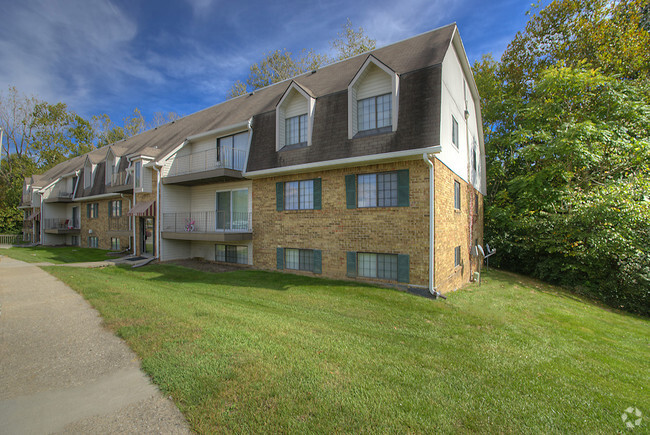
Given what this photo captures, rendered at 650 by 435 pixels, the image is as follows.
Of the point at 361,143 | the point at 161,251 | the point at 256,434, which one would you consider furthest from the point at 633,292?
the point at 161,251

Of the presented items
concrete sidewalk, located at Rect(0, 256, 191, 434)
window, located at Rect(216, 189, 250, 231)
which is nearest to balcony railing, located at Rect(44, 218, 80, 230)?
window, located at Rect(216, 189, 250, 231)

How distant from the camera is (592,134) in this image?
1409 centimetres

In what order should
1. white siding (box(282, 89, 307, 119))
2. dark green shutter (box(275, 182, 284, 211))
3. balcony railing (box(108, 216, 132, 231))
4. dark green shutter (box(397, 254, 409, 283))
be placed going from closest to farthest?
dark green shutter (box(397, 254, 409, 283)), white siding (box(282, 89, 307, 119)), dark green shutter (box(275, 182, 284, 211)), balcony railing (box(108, 216, 132, 231))

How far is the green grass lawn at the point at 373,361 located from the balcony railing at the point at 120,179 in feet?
38.4

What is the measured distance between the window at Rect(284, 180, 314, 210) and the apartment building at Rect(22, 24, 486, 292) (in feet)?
0.14

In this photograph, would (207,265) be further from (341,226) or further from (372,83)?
(372,83)

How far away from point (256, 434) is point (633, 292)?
17.0 meters

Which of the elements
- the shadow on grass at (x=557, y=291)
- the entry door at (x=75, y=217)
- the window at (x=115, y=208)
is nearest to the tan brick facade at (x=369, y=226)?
the shadow on grass at (x=557, y=291)

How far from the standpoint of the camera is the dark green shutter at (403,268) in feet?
31.1

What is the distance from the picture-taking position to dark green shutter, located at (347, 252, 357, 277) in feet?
34.4

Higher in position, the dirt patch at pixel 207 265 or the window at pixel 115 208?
the window at pixel 115 208

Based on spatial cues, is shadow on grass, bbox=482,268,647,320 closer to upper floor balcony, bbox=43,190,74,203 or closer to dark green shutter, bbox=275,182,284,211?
dark green shutter, bbox=275,182,284,211

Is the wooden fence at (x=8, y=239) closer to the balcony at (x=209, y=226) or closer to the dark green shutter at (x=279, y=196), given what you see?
the balcony at (x=209, y=226)

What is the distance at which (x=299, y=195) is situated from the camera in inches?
472
